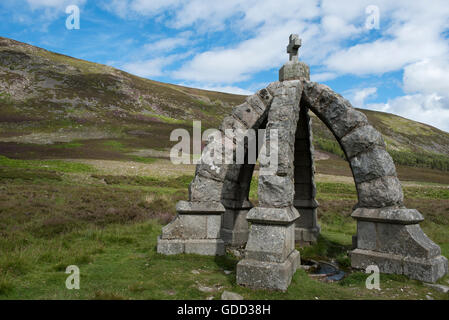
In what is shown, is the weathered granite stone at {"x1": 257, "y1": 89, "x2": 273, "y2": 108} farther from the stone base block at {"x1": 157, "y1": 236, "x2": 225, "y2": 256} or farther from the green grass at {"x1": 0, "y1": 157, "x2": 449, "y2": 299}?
the green grass at {"x1": 0, "y1": 157, "x2": 449, "y2": 299}

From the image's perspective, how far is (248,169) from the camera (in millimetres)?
10758

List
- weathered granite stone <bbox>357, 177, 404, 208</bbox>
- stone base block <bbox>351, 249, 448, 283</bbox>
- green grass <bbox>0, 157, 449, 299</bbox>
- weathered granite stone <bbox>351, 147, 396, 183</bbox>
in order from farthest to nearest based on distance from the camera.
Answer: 1. weathered granite stone <bbox>351, 147, 396, 183</bbox>
2. weathered granite stone <bbox>357, 177, 404, 208</bbox>
3. stone base block <bbox>351, 249, 448, 283</bbox>
4. green grass <bbox>0, 157, 449, 299</bbox>

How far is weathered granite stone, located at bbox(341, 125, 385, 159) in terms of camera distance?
748 centimetres

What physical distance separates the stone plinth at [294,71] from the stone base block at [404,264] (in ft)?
15.3

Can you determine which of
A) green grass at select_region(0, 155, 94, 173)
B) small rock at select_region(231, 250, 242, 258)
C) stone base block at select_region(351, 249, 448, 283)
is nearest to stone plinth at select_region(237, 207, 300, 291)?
stone base block at select_region(351, 249, 448, 283)

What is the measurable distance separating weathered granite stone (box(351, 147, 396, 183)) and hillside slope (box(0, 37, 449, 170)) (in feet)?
131

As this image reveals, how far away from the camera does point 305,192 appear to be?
11.8 metres

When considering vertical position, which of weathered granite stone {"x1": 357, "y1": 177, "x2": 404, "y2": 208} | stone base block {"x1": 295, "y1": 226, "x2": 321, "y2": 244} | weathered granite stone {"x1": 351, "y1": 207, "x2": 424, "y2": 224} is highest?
A: weathered granite stone {"x1": 357, "y1": 177, "x2": 404, "y2": 208}

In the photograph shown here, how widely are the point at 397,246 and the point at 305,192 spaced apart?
195 inches

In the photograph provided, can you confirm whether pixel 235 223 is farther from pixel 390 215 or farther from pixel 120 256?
pixel 390 215

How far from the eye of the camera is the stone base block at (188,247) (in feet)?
27.3

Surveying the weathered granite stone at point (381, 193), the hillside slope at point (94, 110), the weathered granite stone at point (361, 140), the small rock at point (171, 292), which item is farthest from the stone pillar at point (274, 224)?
the hillside slope at point (94, 110)

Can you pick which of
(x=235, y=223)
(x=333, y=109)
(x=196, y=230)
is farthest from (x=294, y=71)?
(x=235, y=223)

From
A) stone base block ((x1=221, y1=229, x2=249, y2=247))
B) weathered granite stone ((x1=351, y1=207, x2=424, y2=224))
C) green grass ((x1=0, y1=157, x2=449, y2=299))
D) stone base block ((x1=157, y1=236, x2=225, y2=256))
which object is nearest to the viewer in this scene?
green grass ((x1=0, y1=157, x2=449, y2=299))
